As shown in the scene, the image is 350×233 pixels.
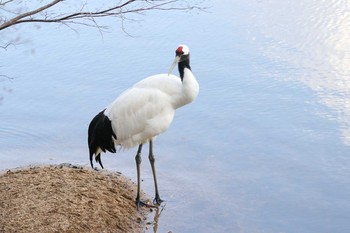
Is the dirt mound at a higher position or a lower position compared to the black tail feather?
lower

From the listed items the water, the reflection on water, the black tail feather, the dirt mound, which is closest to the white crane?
the black tail feather

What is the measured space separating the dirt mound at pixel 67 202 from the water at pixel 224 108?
0.27 meters

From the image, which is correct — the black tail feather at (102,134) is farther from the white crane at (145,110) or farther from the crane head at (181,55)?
the crane head at (181,55)

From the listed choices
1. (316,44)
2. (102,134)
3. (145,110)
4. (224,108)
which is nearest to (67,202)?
(102,134)

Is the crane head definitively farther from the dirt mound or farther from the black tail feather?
the dirt mound

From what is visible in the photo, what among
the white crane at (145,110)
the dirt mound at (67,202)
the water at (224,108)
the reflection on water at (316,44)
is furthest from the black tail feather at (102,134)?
the reflection on water at (316,44)

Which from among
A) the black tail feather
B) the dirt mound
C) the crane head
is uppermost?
the crane head

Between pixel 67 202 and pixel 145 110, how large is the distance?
0.87m

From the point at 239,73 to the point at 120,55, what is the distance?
162cm

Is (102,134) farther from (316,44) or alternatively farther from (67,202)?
(316,44)

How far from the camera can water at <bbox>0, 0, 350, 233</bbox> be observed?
16.8 feet

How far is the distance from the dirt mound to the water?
0.27 metres

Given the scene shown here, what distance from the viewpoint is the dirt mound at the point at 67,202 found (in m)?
4.48

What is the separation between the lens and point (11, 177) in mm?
5324
